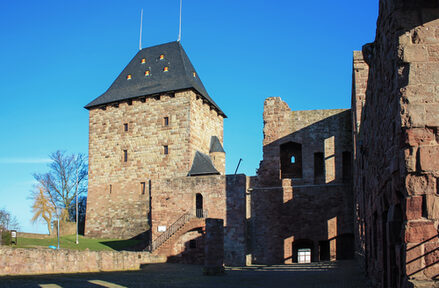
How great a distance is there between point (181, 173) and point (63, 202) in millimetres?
13269

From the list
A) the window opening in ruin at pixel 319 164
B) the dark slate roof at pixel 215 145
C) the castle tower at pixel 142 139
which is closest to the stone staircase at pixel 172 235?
the window opening in ruin at pixel 319 164

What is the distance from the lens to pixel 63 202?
39.1 meters

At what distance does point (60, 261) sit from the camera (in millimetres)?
14930

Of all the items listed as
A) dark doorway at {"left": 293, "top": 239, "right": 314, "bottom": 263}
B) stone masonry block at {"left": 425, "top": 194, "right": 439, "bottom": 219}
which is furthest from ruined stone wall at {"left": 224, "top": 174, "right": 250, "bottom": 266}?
stone masonry block at {"left": 425, "top": 194, "right": 439, "bottom": 219}

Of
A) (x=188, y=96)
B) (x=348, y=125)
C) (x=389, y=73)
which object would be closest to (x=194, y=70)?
(x=188, y=96)

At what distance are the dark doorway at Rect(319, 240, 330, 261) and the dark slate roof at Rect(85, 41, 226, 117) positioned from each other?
14280 mm

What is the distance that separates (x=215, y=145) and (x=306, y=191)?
13.5m

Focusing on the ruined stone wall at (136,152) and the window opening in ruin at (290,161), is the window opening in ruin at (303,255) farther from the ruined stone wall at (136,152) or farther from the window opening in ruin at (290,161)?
the ruined stone wall at (136,152)

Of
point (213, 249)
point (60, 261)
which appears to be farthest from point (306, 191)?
point (60, 261)

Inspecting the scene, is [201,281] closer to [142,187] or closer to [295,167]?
[295,167]

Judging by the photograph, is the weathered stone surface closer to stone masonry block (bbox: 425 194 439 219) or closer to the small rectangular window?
stone masonry block (bbox: 425 194 439 219)

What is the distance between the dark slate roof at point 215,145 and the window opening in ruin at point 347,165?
1311 centimetres

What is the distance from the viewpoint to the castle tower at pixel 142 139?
31719 millimetres

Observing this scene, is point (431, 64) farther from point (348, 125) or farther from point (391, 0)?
point (348, 125)
